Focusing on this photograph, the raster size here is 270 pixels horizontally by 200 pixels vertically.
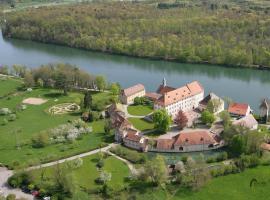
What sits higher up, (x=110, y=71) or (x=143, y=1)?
(x=143, y=1)

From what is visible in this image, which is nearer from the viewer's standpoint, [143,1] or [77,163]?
[77,163]

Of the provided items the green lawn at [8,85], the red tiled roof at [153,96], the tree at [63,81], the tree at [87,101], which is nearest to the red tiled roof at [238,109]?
the red tiled roof at [153,96]

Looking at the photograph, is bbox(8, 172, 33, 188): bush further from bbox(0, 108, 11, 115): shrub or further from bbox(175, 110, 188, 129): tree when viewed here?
bbox(0, 108, 11, 115): shrub

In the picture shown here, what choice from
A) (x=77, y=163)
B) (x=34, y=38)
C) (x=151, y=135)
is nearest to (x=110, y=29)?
(x=34, y=38)

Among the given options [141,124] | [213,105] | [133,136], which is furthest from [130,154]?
[213,105]

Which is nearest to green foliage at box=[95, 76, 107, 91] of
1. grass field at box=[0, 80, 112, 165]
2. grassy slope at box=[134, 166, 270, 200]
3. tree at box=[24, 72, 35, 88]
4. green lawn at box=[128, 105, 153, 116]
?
grass field at box=[0, 80, 112, 165]

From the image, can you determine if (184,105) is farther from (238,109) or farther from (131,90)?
(131,90)

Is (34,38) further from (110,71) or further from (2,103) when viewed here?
(2,103)
